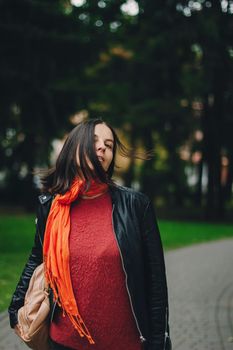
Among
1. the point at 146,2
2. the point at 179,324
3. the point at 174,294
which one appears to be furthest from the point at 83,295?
the point at 146,2

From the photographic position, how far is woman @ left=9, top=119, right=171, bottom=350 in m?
2.49

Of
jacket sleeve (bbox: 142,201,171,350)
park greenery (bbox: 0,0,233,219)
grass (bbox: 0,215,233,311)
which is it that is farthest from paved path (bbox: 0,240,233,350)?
park greenery (bbox: 0,0,233,219)

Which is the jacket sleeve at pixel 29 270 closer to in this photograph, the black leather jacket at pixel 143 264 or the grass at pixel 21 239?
the black leather jacket at pixel 143 264

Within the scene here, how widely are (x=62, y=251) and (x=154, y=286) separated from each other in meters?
0.44

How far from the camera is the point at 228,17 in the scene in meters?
20.6

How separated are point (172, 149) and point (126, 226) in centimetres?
2231

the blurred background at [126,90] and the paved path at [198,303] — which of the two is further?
A: the blurred background at [126,90]

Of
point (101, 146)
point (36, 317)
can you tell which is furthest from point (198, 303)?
point (101, 146)

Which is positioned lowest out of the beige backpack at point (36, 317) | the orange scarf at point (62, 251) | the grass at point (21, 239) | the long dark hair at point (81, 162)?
the grass at point (21, 239)

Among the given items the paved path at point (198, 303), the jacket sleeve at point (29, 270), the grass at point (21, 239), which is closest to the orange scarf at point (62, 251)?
the jacket sleeve at point (29, 270)

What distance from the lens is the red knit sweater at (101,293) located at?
98.0 inches

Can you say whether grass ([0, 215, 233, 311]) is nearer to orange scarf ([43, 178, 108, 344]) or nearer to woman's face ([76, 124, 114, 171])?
orange scarf ([43, 178, 108, 344])

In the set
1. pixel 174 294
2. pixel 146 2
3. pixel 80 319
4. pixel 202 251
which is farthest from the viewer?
pixel 146 2

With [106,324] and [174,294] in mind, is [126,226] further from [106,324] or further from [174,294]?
[174,294]
